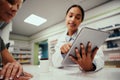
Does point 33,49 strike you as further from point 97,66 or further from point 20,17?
point 97,66

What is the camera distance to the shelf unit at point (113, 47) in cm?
313

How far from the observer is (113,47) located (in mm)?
3215

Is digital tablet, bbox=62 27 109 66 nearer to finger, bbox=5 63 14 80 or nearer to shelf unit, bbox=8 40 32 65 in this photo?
finger, bbox=5 63 14 80

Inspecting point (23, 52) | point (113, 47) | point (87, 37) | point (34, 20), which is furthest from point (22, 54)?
point (87, 37)

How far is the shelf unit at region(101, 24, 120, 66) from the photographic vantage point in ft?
10.3

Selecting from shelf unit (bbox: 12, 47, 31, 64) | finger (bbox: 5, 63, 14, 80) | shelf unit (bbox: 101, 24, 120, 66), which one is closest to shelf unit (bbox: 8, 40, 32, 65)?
shelf unit (bbox: 12, 47, 31, 64)

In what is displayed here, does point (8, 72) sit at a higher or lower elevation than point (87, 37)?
lower

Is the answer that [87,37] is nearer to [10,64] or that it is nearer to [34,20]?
[10,64]

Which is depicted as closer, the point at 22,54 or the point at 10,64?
the point at 10,64

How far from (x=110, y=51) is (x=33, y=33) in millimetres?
4959

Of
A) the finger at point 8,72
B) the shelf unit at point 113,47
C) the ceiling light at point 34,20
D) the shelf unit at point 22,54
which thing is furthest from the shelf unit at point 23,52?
the finger at point 8,72

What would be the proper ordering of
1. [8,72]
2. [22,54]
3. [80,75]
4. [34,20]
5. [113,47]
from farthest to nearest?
[22,54], [34,20], [113,47], [80,75], [8,72]

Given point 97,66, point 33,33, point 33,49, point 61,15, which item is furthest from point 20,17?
point 97,66

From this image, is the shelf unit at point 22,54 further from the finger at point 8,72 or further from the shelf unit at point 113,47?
the finger at point 8,72
